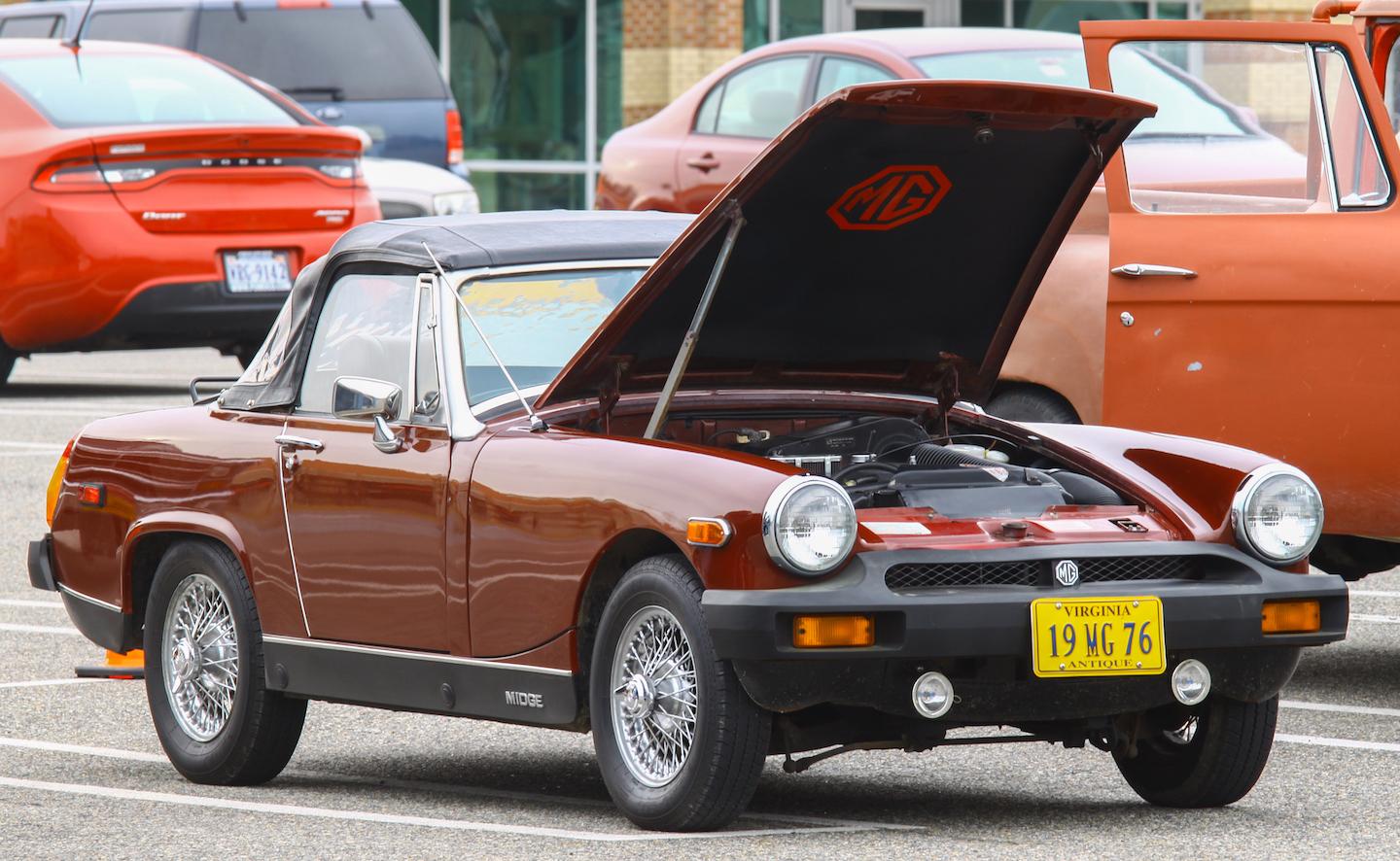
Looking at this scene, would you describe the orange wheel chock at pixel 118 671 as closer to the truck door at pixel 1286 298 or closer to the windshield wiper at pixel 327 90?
the truck door at pixel 1286 298

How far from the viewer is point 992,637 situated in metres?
5.49

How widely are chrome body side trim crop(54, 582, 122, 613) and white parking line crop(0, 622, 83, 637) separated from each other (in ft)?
5.72

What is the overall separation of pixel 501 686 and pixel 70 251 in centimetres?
865

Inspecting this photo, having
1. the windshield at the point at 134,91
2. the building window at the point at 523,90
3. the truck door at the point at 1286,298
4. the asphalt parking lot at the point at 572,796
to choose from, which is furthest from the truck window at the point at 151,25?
the truck door at the point at 1286,298

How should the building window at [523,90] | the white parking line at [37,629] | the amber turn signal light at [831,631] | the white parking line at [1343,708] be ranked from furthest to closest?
the building window at [523,90]
the white parking line at [37,629]
the white parking line at [1343,708]
the amber turn signal light at [831,631]

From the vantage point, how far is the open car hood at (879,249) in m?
5.98

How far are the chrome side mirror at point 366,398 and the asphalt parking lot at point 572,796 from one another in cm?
95

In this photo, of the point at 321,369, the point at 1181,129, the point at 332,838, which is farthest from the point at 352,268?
the point at 1181,129

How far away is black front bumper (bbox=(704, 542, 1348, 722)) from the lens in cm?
541

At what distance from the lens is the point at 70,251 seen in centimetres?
1405

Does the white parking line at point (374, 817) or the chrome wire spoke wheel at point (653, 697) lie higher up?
the chrome wire spoke wheel at point (653, 697)

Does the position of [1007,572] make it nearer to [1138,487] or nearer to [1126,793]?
[1138,487]

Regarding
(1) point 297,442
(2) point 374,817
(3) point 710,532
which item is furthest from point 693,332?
(2) point 374,817

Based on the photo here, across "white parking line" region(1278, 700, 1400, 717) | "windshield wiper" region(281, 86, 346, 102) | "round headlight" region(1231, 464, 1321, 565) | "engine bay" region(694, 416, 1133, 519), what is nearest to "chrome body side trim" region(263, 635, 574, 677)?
"engine bay" region(694, 416, 1133, 519)
